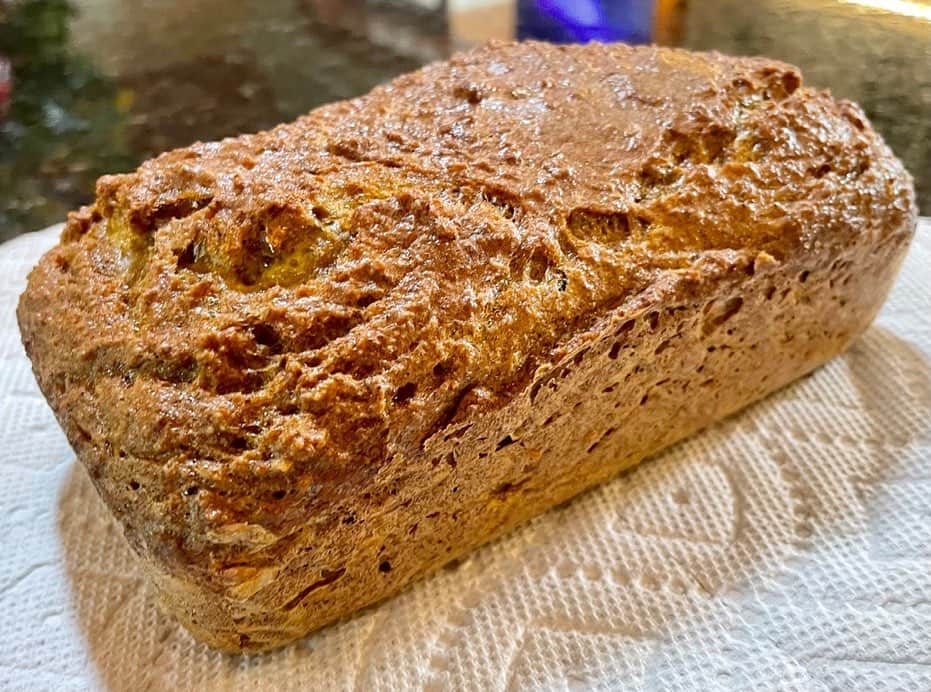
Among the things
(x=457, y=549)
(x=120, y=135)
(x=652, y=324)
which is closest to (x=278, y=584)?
(x=457, y=549)

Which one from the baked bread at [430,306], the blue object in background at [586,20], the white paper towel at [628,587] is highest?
the baked bread at [430,306]

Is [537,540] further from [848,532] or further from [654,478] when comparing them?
[848,532]

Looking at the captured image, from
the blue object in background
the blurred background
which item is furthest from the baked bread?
the blue object in background

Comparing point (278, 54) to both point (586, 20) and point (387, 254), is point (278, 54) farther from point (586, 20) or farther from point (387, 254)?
point (387, 254)

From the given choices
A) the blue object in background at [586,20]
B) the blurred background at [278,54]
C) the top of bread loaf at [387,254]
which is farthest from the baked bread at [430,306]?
the blue object in background at [586,20]

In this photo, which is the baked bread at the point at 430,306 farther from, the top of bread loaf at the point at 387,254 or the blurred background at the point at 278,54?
the blurred background at the point at 278,54
